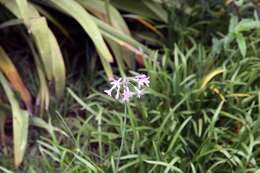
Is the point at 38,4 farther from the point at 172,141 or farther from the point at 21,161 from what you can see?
the point at 172,141

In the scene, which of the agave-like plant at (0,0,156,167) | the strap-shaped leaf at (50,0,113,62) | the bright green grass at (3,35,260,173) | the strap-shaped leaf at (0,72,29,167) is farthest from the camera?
the strap-shaped leaf at (50,0,113,62)

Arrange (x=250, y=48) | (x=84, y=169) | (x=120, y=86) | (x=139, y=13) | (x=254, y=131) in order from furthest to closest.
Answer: (x=139, y=13) < (x=250, y=48) < (x=254, y=131) < (x=84, y=169) < (x=120, y=86)

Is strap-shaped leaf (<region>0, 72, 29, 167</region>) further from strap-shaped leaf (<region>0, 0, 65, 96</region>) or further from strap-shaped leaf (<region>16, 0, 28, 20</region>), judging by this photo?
strap-shaped leaf (<region>16, 0, 28, 20</region>)

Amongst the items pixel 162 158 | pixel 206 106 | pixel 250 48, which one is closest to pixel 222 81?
pixel 206 106

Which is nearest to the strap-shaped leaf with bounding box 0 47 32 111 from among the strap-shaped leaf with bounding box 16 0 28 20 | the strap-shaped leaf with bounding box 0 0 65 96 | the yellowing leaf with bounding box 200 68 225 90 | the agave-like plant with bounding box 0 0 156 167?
the agave-like plant with bounding box 0 0 156 167

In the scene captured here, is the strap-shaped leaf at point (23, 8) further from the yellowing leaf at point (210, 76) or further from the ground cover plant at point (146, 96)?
the yellowing leaf at point (210, 76)

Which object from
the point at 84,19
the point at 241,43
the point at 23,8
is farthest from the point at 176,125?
the point at 23,8

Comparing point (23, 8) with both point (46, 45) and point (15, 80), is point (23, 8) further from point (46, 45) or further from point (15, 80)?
point (15, 80)

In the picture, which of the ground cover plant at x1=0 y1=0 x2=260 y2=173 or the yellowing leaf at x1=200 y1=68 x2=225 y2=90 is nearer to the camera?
the ground cover plant at x1=0 y1=0 x2=260 y2=173
